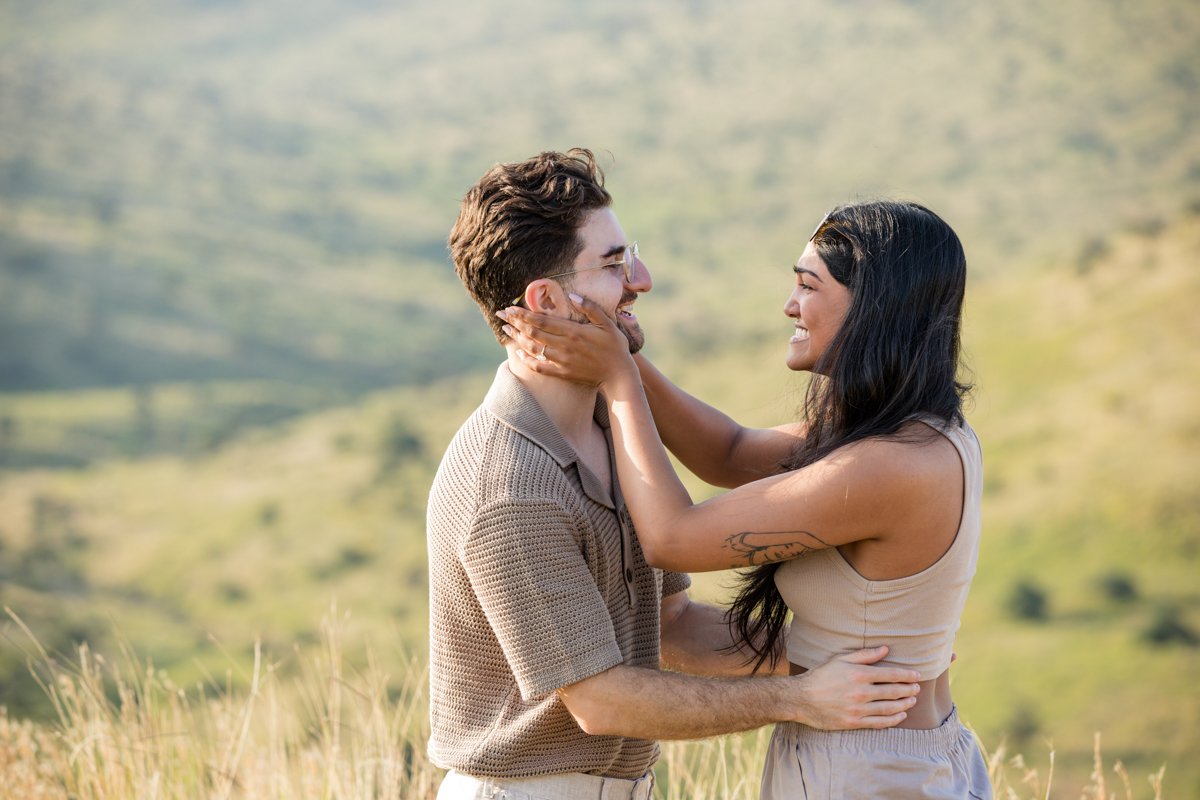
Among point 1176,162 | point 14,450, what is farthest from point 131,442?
point 1176,162

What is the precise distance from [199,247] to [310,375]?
18.8m

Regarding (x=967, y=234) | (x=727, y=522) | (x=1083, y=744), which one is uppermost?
(x=967, y=234)

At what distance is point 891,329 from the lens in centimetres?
269

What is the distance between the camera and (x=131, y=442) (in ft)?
249

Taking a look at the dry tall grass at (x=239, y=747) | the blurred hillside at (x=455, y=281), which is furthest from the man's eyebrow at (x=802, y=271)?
the blurred hillside at (x=455, y=281)

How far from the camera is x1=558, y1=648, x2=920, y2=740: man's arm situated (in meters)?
2.46

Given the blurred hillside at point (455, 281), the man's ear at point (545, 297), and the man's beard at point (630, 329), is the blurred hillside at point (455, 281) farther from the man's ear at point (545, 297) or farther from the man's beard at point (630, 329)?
the man's ear at point (545, 297)

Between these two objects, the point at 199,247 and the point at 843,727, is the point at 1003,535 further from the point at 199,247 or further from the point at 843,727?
the point at 199,247

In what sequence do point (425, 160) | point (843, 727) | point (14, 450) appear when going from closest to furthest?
point (843, 727), point (14, 450), point (425, 160)

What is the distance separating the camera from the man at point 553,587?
2447mm

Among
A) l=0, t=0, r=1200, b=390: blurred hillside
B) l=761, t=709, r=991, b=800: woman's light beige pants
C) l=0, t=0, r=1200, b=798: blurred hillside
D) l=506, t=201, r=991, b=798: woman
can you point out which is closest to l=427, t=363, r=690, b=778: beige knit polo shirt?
l=506, t=201, r=991, b=798: woman

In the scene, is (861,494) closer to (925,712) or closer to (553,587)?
(925,712)

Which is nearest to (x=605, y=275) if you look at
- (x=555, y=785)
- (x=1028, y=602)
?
(x=555, y=785)

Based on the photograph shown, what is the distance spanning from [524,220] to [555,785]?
1.57 metres
